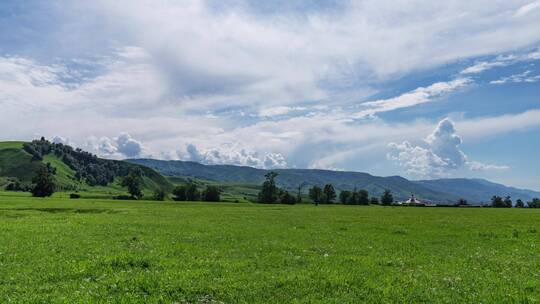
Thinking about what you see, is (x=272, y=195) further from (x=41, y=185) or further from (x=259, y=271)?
(x=259, y=271)

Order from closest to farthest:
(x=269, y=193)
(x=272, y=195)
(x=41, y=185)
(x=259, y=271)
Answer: (x=259, y=271) → (x=41, y=185) → (x=272, y=195) → (x=269, y=193)

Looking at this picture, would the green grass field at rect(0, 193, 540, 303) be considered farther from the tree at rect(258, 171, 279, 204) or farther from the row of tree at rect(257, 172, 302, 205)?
the tree at rect(258, 171, 279, 204)

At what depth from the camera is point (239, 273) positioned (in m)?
16.8

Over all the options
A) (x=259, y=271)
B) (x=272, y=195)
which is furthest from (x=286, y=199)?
(x=259, y=271)

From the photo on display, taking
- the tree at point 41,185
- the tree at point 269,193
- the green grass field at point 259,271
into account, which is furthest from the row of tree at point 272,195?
the green grass field at point 259,271

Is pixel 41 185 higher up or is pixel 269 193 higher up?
pixel 269 193

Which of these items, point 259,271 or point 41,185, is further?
point 41,185

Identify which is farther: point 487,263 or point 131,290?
point 487,263

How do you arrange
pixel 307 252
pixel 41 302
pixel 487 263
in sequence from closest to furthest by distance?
pixel 41 302 < pixel 487 263 < pixel 307 252

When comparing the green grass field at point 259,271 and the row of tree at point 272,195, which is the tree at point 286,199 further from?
the green grass field at point 259,271

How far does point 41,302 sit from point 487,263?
20727mm

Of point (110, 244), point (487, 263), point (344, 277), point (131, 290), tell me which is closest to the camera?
point (131, 290)

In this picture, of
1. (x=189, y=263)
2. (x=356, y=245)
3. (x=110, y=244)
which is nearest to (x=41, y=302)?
(x=189, y=263)

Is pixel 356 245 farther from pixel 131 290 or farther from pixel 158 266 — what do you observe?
pixel 131 290
